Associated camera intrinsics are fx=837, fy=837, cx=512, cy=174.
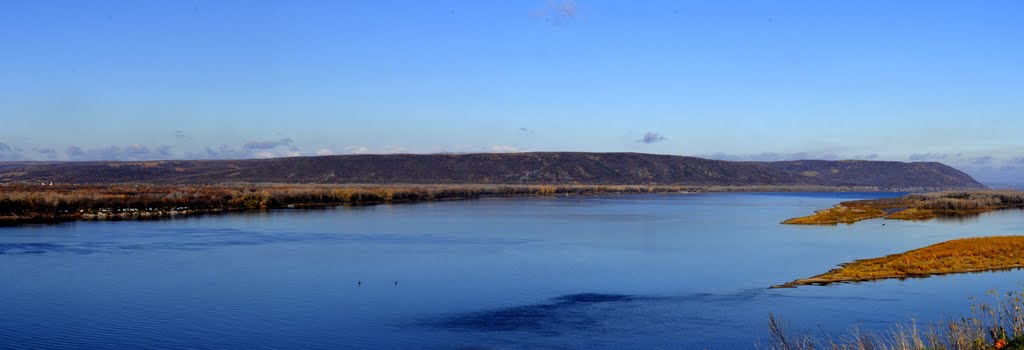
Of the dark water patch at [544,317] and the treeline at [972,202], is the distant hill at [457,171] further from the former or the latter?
the dark water patch at [544,317]

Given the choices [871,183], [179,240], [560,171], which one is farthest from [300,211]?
[871,183]

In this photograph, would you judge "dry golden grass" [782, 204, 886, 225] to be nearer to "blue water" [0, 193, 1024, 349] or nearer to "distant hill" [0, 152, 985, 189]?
"blue water" [0, 193, 1024, 349]

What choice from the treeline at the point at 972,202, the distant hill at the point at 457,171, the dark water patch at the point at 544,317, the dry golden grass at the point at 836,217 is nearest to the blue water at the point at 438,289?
the dark water patch at the point at 544,317

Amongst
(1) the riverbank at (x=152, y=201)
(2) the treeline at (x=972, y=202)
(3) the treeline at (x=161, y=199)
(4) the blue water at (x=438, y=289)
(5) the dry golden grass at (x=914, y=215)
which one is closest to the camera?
(4) the blue water at (x=438, y=289)

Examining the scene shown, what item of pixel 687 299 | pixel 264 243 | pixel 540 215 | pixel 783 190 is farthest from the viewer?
pixel 783 190

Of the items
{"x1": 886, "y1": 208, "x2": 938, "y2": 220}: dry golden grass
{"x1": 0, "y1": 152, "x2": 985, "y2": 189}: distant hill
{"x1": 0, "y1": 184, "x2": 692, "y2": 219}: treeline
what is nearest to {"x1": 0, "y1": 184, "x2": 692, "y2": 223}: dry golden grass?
{"x1": 0, "y1": 184, "x2": 692, "y2": 219}: treeline

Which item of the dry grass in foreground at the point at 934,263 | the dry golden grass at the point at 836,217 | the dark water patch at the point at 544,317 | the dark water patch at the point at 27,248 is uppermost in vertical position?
the dry golden grass at the point at 836,217

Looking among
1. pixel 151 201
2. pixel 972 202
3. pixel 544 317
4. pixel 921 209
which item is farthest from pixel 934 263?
pixel 151 201

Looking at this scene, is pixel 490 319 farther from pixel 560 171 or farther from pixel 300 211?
pixel 560 171
